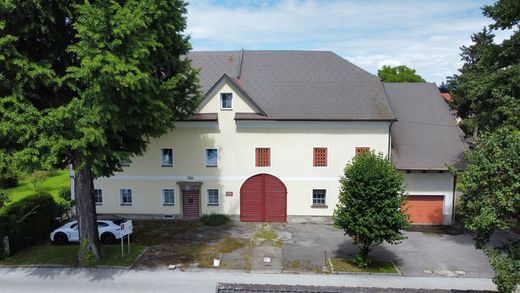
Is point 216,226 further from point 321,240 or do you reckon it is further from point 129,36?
point 129,36

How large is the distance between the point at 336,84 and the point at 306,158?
6.21 m

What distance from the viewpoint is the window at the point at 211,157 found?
1172 inches

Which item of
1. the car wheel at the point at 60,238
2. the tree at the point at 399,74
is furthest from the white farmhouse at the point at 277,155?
the tree at the point at 399,74

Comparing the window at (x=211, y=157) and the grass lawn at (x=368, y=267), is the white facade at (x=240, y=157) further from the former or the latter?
the grass lawn at (x=368, y=267)

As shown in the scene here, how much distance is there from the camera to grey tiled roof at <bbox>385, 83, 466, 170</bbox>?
94.4 feet

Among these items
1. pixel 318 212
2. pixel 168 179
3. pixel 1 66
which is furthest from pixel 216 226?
pixel 1 66

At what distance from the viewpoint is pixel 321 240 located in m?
25.8

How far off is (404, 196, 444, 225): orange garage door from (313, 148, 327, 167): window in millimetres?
6441

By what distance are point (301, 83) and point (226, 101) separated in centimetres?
607

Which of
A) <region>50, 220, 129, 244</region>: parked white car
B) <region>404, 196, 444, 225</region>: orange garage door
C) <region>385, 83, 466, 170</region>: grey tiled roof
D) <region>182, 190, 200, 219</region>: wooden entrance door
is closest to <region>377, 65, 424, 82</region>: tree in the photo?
<region>385, 83, 466, 170</region>: grey tiled roof

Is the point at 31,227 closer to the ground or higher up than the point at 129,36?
closer to the ground

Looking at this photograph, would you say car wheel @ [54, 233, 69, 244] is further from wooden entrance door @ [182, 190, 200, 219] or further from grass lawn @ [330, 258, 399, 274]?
grass lawn @ [330, 258, 399, 274]

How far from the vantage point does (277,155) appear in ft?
96.5

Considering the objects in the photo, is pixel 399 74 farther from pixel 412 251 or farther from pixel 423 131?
pixel 412 251
